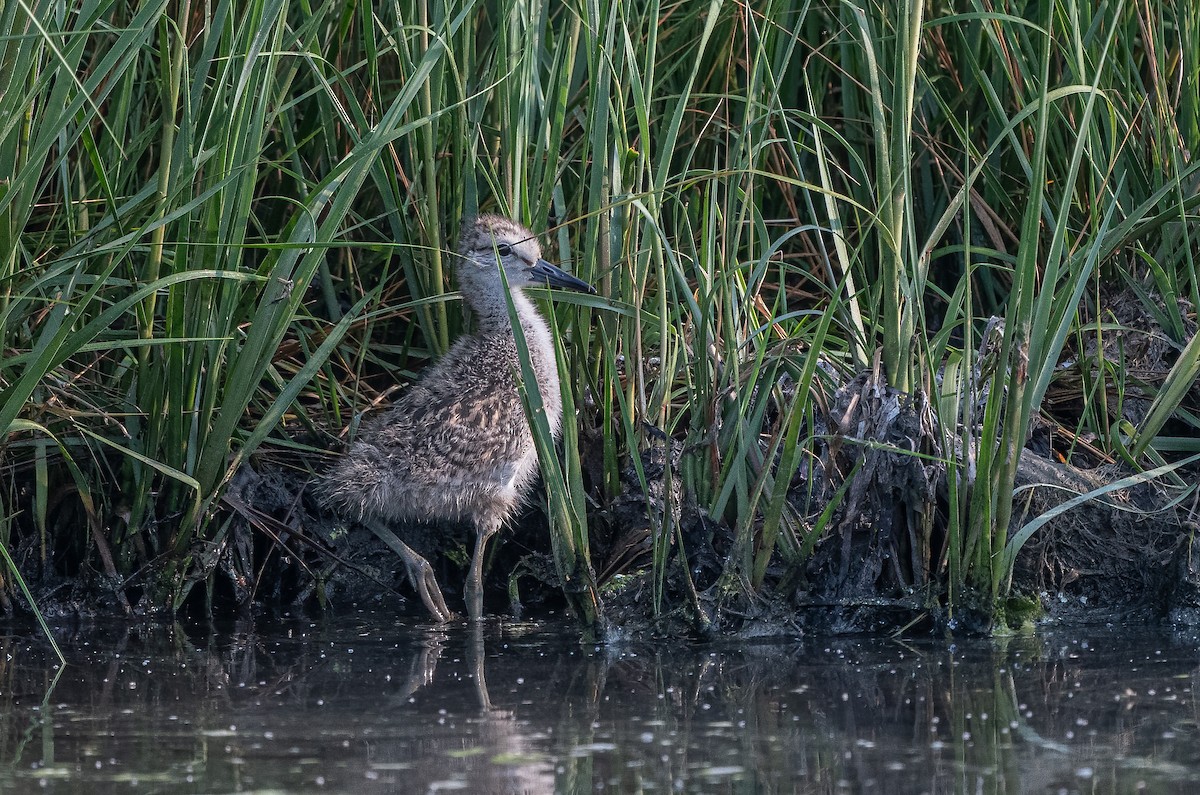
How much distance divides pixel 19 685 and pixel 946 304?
3197mm

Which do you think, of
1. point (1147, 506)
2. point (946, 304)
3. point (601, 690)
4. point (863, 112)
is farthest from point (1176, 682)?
point (863, 112)

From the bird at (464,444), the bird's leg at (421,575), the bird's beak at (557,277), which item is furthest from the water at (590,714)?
the bird's beak at (557,277)

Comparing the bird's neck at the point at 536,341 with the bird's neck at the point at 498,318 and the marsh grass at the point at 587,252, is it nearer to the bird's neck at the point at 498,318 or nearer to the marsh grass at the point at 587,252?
the bird's neck at the point at 498,318

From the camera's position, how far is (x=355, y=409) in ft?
14.9

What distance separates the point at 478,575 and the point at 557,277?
0.87 meters

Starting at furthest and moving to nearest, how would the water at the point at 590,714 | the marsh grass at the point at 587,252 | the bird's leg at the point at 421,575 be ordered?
the bird's leg at the point at 421,575 → the marsh grass at the point at 587,252 → the water at the point at 590,714

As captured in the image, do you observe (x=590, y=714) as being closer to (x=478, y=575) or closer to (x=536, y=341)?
(x=478, y=575)

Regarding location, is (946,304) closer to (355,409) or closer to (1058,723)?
(355,409)

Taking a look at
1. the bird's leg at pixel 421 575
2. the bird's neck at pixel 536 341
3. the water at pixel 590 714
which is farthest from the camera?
the bird's neck at pixel 536 341

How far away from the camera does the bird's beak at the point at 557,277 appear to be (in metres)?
4.27

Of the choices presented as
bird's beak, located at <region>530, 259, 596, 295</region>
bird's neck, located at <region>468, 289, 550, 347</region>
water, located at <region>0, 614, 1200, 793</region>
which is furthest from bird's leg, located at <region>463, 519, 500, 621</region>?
bird's beak, located at <region>530, 259, 596, 295</region>

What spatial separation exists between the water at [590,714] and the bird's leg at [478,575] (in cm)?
28

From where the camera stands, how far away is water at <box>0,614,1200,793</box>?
2664mm

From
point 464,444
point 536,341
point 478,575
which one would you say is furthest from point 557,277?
point 478,575
